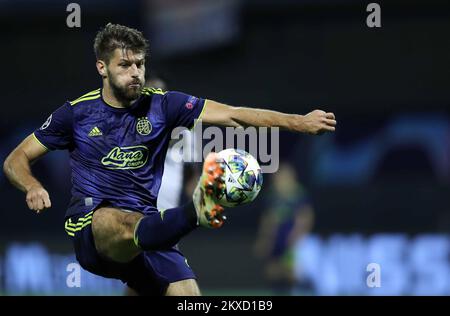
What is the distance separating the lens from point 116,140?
7105mm

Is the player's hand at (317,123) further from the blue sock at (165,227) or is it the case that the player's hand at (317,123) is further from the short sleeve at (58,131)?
the short sleeve at (58,131)

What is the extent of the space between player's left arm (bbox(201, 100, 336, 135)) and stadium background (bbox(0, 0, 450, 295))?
24.6 ft

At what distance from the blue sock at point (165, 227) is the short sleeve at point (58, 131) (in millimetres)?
999

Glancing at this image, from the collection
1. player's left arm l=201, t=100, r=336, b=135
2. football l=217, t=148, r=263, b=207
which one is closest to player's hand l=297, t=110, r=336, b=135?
player's left arm l=201, t=100, r=336, b=135

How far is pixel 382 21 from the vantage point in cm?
1608

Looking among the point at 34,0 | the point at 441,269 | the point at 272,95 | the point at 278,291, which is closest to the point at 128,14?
the point at 34,0

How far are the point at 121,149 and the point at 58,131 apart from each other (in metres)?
0.47

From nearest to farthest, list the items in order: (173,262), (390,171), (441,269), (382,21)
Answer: (173,262)
(441,269)
(382,21)
(390,171)

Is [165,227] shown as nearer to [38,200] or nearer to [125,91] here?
[38,200]

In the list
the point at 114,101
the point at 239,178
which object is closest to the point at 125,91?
the point at 114,101

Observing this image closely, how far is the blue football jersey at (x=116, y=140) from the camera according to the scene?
7.12 metres

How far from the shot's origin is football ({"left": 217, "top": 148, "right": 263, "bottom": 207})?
20.9ft
